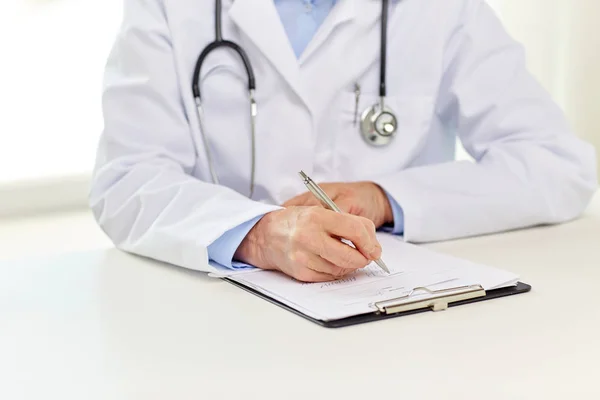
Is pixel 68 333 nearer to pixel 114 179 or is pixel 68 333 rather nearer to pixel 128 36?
pixel 114 179

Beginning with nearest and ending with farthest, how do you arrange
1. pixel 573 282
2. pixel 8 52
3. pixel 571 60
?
pixel 573 282, pixel 8 52, pixel 571 60

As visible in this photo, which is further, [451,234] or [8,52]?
[8,52]

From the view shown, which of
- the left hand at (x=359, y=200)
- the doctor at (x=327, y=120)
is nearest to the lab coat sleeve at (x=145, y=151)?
the doctor at (x=327, y=120)

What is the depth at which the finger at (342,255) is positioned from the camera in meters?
0.99

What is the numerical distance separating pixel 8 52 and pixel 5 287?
3.11 feet

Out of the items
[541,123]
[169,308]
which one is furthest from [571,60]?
[169,308]

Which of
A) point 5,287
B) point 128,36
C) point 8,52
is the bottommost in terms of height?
point 5,287

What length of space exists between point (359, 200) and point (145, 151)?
34 cm

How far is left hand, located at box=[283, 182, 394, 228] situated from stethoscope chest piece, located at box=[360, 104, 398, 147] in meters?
0.17

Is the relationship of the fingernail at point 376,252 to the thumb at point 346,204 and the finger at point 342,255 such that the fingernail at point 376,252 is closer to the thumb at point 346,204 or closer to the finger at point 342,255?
the finger at point 342,255

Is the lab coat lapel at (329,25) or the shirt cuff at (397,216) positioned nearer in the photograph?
the shirt cuff at (397,216)

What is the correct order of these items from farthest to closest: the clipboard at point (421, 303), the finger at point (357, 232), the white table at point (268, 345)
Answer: the finger at point (357, 232), the clipboard at point (421, 303), the white table at point (268, 345)

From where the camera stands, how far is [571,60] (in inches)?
82.4

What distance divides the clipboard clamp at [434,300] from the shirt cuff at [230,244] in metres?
0.26
